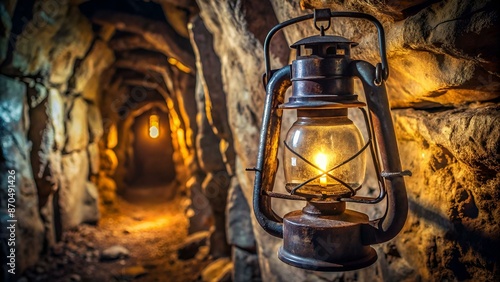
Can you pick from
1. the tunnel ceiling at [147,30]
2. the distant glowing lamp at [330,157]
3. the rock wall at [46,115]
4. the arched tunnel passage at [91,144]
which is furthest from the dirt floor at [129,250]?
the distant glowing lamp at [330,157]

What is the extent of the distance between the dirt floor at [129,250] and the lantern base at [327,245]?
458 centimetres

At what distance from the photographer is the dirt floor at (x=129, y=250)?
5.68 meters

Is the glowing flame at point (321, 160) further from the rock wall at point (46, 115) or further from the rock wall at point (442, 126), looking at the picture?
the rock wall at point (46, 115)

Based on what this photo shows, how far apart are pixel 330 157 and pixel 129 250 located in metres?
6.29

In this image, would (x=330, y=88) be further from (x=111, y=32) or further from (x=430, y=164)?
(x=111, y=32)

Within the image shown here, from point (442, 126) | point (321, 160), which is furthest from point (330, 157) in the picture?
point (442, 126)

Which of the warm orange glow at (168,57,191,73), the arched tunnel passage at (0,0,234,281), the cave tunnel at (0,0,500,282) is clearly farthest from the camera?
the warm orange glow at (168,57,191,73)

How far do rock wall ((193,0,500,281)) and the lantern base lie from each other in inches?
18.3

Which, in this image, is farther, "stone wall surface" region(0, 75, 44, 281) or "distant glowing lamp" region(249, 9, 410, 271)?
"stone wall surface" region(0, 75, 44, 281)

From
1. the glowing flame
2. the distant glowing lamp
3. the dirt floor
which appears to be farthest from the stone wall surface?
the glowing flame

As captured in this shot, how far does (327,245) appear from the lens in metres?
1.25

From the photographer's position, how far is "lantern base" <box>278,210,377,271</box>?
49.3 inches

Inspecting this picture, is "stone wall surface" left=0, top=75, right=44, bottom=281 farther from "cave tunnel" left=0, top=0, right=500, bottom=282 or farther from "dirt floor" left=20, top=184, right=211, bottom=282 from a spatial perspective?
"dirt floor" left=20, top=184, right=211, bottom=282

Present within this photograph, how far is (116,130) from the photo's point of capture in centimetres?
1144
